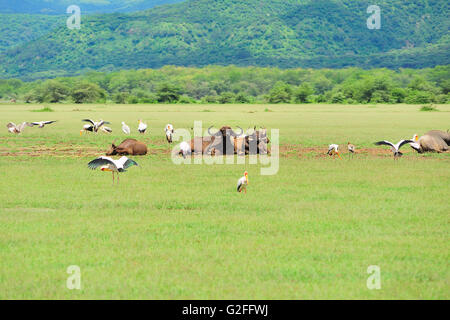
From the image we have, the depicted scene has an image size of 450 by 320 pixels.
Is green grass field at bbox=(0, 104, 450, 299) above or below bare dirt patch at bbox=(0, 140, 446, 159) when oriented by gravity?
below

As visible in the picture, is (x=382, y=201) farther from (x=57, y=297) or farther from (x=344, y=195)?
(x=57, y=297)

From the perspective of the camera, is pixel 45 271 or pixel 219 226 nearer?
pixel 45 271

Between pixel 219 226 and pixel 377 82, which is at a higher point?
pixel 377 82

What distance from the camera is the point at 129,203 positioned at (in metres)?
12.2

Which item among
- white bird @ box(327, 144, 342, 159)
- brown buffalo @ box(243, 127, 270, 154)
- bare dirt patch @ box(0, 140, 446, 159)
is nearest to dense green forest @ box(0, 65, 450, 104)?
bare dirt patch @ box(0, 140, 446, 159)

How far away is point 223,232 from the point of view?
981 centimetres

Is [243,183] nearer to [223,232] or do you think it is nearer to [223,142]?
[223,232]

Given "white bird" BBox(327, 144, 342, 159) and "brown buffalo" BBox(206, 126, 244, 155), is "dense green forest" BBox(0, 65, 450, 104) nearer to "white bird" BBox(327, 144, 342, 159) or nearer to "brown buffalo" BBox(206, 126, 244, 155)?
"white bird" BBox(327, 144, 342, 159)

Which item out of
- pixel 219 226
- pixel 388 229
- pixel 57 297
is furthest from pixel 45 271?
pixel 388 229

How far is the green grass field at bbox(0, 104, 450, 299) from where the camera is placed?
287 inches

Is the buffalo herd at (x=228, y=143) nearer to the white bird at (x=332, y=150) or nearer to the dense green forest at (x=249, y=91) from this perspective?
the white bird at (x=332, y=150)

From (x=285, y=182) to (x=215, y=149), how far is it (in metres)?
6.21

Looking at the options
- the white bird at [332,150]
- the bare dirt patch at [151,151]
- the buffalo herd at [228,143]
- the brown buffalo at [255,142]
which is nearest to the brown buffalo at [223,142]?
the buffalo herd at [228,143]
